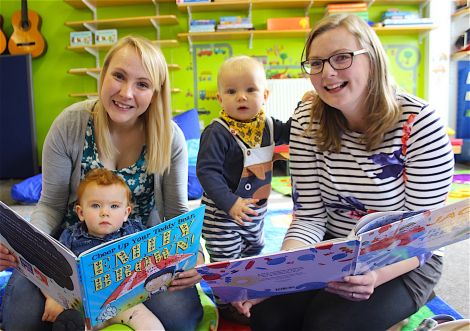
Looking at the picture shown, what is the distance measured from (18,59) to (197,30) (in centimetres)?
156

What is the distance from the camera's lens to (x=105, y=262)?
75 centimetres

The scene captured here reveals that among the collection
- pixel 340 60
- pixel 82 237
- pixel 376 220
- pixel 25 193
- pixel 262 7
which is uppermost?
pixel 262 7

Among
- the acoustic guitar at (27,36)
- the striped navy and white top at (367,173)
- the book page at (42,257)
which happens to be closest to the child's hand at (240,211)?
the striped navy and white top at (367,173)

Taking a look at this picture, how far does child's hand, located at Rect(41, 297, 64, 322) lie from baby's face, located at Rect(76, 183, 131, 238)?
0.20 meters

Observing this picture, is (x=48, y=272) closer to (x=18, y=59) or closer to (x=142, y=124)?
(x=142, y=124)

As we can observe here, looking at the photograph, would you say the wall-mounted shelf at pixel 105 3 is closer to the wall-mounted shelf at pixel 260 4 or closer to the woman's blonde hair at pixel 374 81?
the wall-mounted shelf at pixel 260 4

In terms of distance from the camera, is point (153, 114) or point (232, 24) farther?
point (232, 24)

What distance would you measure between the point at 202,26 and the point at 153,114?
280cm

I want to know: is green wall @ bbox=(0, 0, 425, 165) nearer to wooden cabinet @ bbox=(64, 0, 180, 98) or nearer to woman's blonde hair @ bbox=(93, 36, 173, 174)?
wooden cabinet @ bbox=(64, 0, 180, 98)

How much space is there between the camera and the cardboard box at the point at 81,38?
385cm

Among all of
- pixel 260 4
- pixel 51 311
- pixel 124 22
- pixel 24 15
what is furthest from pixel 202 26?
pixel 51 311

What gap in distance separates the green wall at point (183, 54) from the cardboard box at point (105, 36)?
17cm

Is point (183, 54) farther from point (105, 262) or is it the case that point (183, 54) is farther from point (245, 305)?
point (105, 262)

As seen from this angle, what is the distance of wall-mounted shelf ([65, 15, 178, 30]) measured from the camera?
3.70 metres
